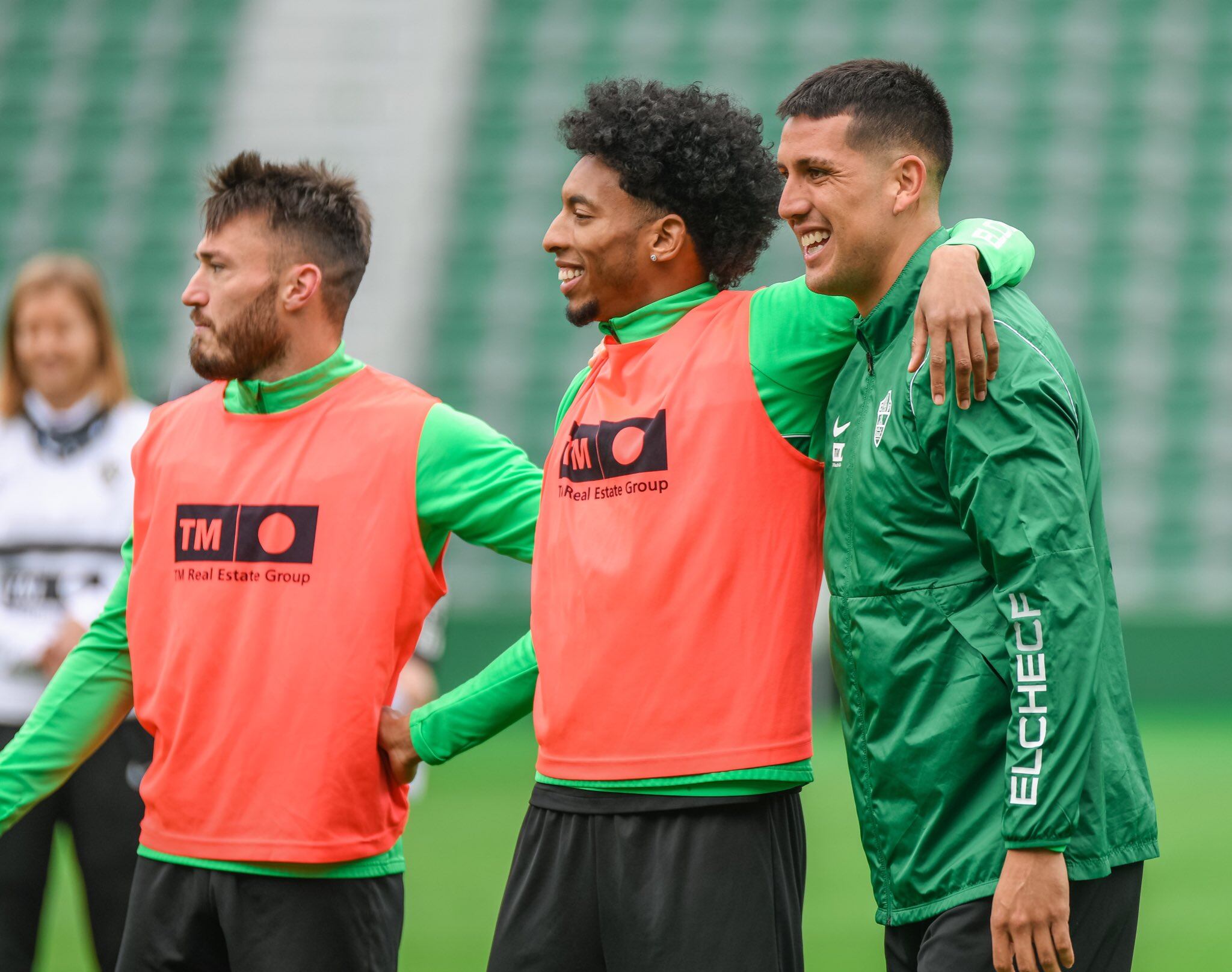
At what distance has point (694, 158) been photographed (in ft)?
10.5

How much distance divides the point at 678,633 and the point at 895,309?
0.67 m

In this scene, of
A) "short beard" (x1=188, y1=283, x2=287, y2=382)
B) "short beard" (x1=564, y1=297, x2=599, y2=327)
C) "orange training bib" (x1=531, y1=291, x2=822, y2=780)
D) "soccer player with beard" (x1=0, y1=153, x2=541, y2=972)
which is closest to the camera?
"orange training bib" (x1=531, y1=291, x2=822, y2=780)

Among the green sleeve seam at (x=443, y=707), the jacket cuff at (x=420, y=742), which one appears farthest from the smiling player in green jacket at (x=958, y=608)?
the jacket cuff at (x=420, y=742)

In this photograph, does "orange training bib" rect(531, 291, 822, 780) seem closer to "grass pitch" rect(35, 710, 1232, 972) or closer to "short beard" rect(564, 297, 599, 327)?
"short beard" rect(564, 297, 599, 327)

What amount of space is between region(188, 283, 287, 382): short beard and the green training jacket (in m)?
1.24

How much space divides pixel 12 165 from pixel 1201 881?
49.3 feet

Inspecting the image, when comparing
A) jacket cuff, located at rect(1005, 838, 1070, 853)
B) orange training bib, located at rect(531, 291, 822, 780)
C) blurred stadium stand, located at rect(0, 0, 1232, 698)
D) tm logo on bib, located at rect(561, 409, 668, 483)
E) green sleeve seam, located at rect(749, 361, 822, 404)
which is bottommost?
jacket cuff, located at rect(1005, 838, 1070, 853)

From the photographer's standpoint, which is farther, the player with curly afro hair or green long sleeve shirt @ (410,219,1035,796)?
the player with curly afro hair

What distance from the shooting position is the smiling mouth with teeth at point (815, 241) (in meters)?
2.87

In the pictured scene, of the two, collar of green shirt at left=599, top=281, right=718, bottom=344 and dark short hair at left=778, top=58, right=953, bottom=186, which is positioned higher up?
dark short hair at left=778, top=58, right=953, bottom=186

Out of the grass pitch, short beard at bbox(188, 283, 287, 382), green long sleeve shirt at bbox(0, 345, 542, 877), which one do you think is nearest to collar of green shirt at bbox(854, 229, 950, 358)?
green long sleeve shirt at bbox(0, 345, 542, 877)

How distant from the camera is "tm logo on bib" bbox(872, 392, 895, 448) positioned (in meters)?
2.73

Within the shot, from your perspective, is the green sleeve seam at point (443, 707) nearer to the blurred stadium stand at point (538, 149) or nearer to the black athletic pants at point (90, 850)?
the black athletic pants at point (90, 850)

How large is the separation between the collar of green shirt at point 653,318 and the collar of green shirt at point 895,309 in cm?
43
